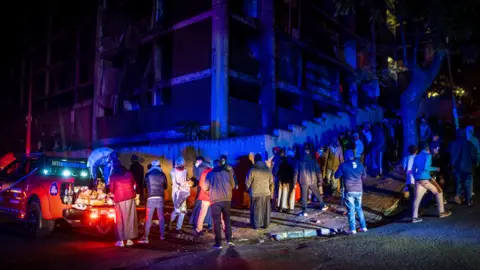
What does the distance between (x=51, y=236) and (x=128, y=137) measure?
45.4ft

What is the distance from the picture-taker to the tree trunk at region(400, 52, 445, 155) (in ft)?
53.5

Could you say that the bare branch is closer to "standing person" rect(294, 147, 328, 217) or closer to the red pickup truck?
"standing person" rect(294, 147, 328, 217)

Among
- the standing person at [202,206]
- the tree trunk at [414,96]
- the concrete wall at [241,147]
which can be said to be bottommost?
the standing person at [202,206]

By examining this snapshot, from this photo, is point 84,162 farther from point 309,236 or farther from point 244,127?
point 244,127

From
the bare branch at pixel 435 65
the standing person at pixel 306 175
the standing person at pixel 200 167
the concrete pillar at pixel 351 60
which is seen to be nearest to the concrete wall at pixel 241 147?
the standing person at pixel 306 175

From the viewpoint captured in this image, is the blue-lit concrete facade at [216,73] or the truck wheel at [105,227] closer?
the truck wheel at [105,227]

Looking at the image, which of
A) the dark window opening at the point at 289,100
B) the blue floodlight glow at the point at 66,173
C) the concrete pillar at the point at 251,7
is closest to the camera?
the blue floodlight glow at the point at 66,173

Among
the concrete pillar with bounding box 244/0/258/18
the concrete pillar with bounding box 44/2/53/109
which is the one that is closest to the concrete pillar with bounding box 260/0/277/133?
the concrete pillar with bounding box 244/0/258/18

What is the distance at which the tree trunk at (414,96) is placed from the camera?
53.5 feet

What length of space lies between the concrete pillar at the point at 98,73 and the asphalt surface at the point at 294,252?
17863mm

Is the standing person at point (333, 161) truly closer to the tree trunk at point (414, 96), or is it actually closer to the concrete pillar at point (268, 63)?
the tree trunk at point (414, 96)

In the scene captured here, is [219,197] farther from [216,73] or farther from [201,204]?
[216,73]

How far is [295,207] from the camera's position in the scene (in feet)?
41.8

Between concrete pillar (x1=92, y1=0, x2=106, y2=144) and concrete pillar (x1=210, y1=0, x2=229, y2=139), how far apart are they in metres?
10.9
